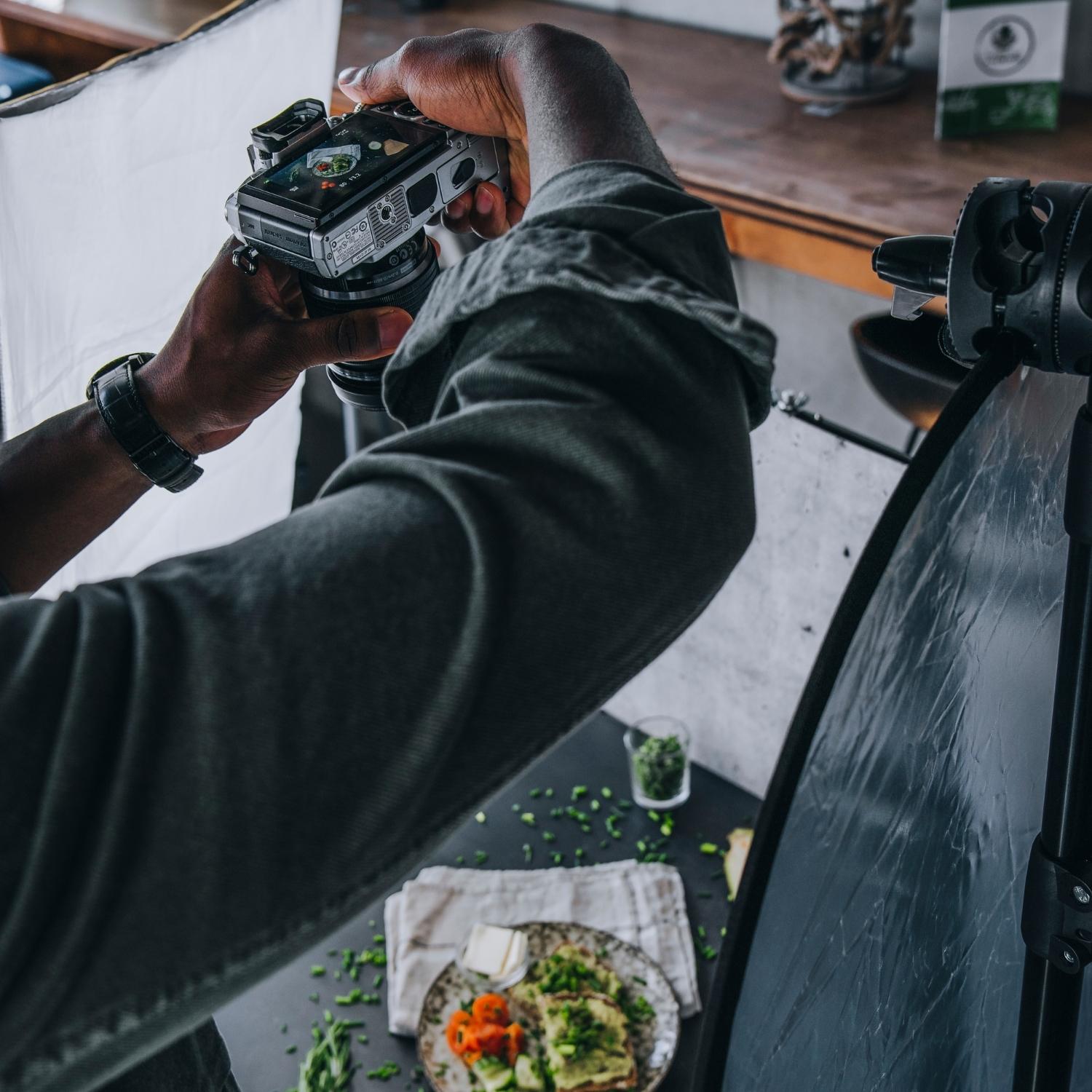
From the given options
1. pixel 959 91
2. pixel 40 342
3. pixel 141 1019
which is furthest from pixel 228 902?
pixel 959 91

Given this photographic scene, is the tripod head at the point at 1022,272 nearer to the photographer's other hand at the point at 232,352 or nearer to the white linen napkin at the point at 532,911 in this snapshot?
the photographer's other hand at the point at 232,352

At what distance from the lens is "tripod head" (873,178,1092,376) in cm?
29

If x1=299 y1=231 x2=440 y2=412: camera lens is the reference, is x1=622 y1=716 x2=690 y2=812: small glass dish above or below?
below

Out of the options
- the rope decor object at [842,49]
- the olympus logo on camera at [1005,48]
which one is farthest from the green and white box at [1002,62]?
the rope decor object at [842,49]

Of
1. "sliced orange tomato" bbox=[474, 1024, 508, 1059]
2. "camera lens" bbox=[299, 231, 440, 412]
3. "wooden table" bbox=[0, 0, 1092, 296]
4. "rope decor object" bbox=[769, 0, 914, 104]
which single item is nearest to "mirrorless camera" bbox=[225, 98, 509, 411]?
"camera lens" bbox=[299, 231, 440, 412]

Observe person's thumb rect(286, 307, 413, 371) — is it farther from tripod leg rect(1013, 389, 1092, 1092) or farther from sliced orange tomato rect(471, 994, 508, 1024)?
sliced orange tomato rect(471, 994, 508, 1024)

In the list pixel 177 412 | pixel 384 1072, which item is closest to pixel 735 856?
pixel 384 1072

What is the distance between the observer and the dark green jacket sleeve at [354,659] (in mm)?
260

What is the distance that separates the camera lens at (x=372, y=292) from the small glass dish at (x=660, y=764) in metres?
0.60

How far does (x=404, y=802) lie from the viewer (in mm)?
278

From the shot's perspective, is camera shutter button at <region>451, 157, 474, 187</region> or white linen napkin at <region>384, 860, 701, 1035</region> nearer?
camera shutter button at <region>451, 157, 474, 187</region>

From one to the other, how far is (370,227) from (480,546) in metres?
0.24

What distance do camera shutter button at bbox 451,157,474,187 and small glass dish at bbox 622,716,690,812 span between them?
0.64 metres

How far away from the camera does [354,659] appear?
0.28 meters
